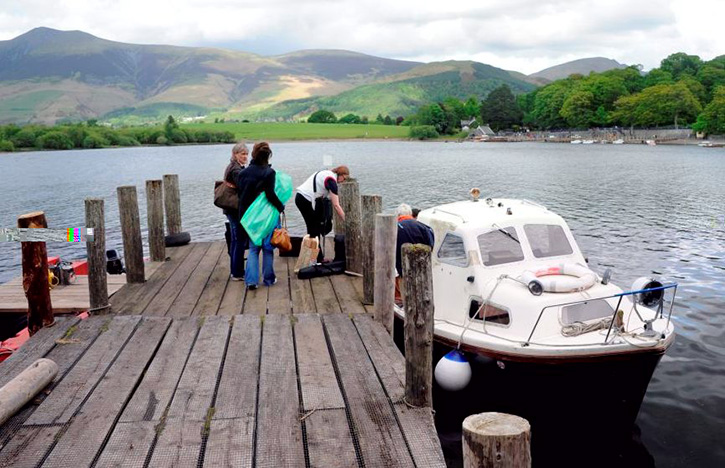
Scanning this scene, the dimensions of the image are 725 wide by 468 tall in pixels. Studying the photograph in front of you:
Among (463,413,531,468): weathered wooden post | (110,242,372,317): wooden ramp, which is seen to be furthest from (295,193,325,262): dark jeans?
(463,413,531,468): weathered wooden post

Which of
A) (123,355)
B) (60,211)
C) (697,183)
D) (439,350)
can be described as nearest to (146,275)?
(123,355)

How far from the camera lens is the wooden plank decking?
4.59m

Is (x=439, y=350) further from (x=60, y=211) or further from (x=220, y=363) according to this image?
(x=60, y=211)

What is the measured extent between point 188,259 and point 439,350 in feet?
18.3

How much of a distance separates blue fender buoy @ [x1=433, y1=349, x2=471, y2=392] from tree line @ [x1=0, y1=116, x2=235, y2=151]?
14501 cm

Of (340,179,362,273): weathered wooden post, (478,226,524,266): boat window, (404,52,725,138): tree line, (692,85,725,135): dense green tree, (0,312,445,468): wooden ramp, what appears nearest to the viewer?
(0,312,445,468): wooden ramp

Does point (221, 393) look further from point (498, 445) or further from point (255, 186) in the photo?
point (255, 186)

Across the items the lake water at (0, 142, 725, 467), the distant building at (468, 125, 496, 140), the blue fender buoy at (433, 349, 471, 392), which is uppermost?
the distant building at (468, 125, 496, 140)

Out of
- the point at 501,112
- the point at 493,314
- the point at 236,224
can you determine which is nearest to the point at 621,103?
the point at 501,112

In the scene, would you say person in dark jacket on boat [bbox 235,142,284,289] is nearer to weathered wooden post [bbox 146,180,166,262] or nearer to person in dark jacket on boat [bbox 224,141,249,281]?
person in dark jacket on boat [bbox 224,141,249,281]

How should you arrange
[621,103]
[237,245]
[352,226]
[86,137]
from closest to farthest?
[237,245]
[352,226]
[86,137]
[621,103]

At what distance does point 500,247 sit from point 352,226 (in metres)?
2.61

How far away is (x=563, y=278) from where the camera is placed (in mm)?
8930

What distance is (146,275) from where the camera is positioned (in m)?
10.7
